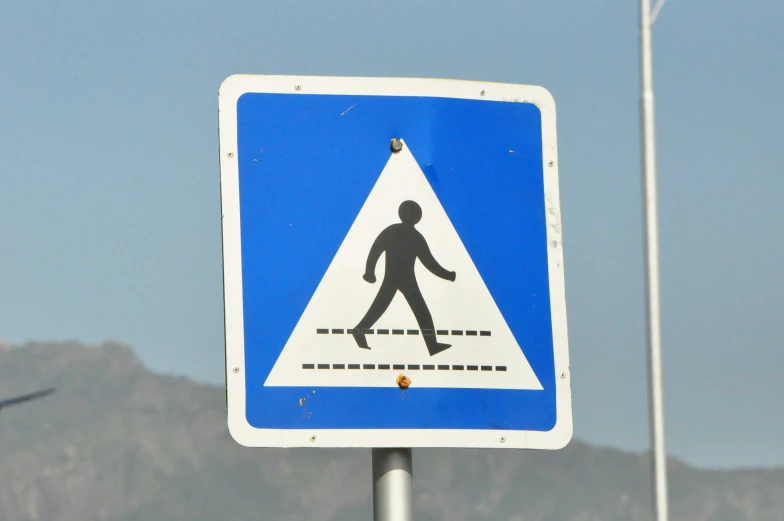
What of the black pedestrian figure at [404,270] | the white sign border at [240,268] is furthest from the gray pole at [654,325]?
the black pedestrian figure at [404,270]

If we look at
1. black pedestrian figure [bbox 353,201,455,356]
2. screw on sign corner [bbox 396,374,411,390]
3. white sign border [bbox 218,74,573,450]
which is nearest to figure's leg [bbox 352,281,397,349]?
black pedestrian figure [bbox 353,201,455,356]

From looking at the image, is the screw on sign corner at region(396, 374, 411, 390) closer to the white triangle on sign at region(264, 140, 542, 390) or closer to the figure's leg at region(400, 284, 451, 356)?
the white triangle on sign at region(264, 140, 542, 390)

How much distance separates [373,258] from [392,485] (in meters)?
0.73

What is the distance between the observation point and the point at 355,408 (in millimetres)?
5613

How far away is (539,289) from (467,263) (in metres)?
0.27

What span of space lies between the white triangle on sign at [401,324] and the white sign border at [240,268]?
138 millimetres

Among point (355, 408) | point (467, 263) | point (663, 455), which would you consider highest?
point (467, 263)

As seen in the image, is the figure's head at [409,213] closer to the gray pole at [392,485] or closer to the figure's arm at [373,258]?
the figure's arm at [373,258]

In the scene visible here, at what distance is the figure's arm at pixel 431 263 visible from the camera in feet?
18.8

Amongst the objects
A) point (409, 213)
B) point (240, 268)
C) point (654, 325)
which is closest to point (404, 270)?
point (409, 213)

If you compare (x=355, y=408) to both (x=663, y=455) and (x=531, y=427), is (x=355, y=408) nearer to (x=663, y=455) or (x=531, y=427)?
(x=531, y=427)

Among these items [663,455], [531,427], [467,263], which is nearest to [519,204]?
[467,263]

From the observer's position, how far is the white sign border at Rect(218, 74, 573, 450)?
5.61 meters

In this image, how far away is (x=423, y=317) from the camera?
5668mm
